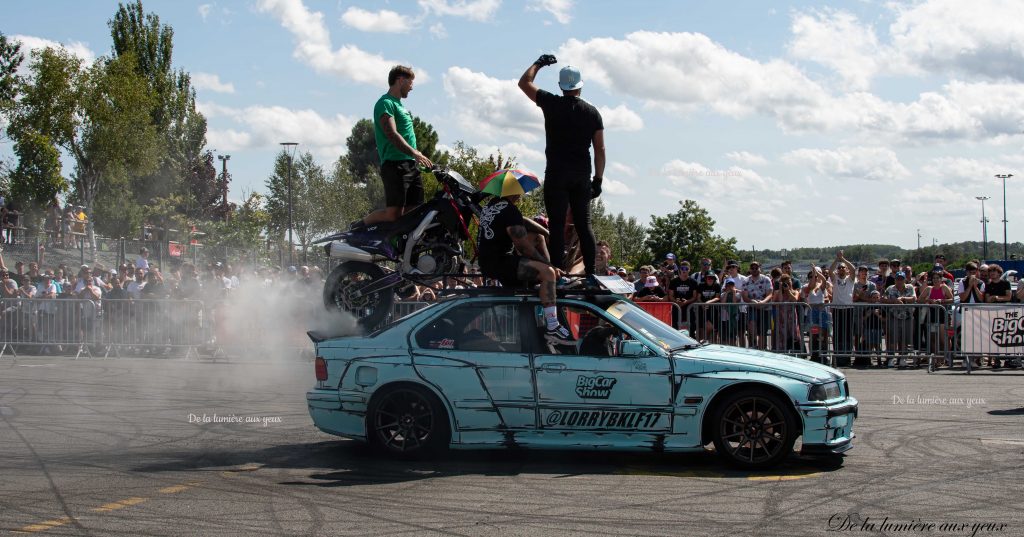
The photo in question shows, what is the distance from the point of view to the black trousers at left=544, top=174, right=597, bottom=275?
28.5ft

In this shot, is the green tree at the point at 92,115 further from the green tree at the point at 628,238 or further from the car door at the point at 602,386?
the green tree at the point at 628,238

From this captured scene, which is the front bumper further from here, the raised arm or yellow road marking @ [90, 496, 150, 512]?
yellow road marking @ [90, 496, 150, 512]

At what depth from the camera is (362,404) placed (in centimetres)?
838

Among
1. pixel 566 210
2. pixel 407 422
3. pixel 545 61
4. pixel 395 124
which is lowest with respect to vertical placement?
pixel 407 422

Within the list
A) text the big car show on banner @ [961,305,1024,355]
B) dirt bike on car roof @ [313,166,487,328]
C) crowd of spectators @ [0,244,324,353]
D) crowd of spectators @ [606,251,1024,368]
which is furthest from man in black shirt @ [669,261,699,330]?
dirt bike on car roof @ [313,166,487,328]

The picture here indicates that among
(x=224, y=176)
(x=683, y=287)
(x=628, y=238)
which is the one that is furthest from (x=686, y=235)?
(x=683, y=287)

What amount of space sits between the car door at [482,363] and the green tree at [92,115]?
30.6 meters

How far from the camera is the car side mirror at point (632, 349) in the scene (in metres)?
7.96

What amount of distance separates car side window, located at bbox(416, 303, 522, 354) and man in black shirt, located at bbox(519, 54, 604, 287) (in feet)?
2.73

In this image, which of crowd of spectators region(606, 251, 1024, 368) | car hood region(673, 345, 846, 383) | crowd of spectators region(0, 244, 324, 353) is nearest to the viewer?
car hood region(673, 345, 846, 383)

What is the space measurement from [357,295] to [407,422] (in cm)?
139

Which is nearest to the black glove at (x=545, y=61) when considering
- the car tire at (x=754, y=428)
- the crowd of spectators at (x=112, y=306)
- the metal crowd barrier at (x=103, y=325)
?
the car tire at (x=754, y=428)

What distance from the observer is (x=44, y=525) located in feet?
20.1

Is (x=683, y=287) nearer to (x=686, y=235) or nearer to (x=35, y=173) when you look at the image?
(x=35, y=173)
